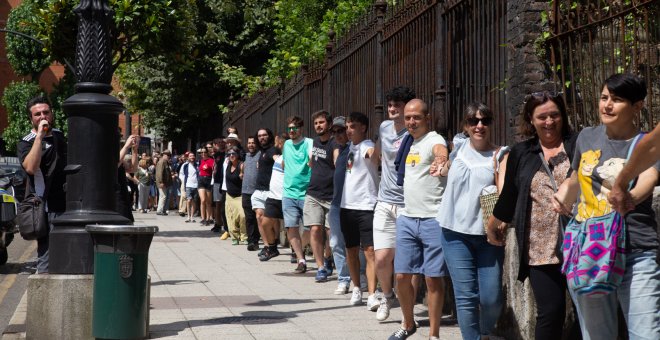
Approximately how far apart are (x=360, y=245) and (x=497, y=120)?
2297 millimetres

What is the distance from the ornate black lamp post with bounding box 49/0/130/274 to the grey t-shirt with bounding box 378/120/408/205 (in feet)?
7.34

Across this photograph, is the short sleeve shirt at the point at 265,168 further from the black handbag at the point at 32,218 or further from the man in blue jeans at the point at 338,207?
the black handbag at the point at 32,218

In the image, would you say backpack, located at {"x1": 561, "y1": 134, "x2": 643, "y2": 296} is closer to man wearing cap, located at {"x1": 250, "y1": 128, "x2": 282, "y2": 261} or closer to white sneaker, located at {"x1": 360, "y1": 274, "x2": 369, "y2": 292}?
white sneaker, located at {"x1": 360, "y1": 274, "x2": 369, "y2": 292}

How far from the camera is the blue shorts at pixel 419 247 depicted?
769 cm

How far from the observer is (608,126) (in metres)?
4.87

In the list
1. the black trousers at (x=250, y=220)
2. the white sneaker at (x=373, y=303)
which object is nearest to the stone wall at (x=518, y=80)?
the white sneaker at (x=373, y=303)

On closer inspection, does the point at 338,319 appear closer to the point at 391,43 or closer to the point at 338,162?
the point at 338,162

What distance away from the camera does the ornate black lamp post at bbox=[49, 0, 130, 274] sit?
7887 millimetres

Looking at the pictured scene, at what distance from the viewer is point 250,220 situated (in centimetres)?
1677

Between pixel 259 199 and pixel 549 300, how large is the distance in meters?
9.91

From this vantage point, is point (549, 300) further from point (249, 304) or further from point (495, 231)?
point (249, 304)

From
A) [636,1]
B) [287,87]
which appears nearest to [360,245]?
[636,1]

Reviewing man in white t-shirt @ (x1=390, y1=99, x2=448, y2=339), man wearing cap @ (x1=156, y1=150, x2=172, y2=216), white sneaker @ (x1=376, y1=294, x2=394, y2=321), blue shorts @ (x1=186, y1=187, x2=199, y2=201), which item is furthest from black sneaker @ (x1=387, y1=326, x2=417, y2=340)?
man wearing cap @ (x1=156, y1=150, x2=172, y2=216)

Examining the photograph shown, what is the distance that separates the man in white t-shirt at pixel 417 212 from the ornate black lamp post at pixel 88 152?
2207mm
